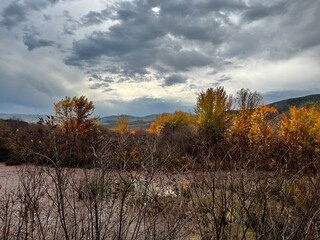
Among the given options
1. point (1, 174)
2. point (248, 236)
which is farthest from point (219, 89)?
point (248, 236)

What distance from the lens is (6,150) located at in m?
16.6

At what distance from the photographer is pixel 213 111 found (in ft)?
76.0

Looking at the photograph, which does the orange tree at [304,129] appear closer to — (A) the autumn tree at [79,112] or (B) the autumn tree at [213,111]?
(B) the autumn tree at [213,111]

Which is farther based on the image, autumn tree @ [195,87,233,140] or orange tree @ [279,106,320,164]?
autumn tree @ [195,87,233,140]

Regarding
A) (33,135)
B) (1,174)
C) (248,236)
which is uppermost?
(33,135)

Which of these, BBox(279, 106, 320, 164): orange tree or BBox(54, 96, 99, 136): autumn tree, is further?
BBox(54, 96, 99, 136): autumn tree

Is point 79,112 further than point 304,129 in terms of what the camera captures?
Yes

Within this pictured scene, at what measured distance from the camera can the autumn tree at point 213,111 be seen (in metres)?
22.8

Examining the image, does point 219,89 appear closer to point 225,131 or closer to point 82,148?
point 225,131

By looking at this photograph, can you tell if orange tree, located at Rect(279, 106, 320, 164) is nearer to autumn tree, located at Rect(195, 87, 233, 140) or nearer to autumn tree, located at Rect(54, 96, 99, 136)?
autumn tree, located at Rect(195, 87, 233, 140)

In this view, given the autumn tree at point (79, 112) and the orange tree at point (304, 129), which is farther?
the autumn tree at point (79, 112)

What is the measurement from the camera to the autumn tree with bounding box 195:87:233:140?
22766 mm

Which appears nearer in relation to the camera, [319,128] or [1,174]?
[1,174]

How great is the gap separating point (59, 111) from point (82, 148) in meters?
7.83
